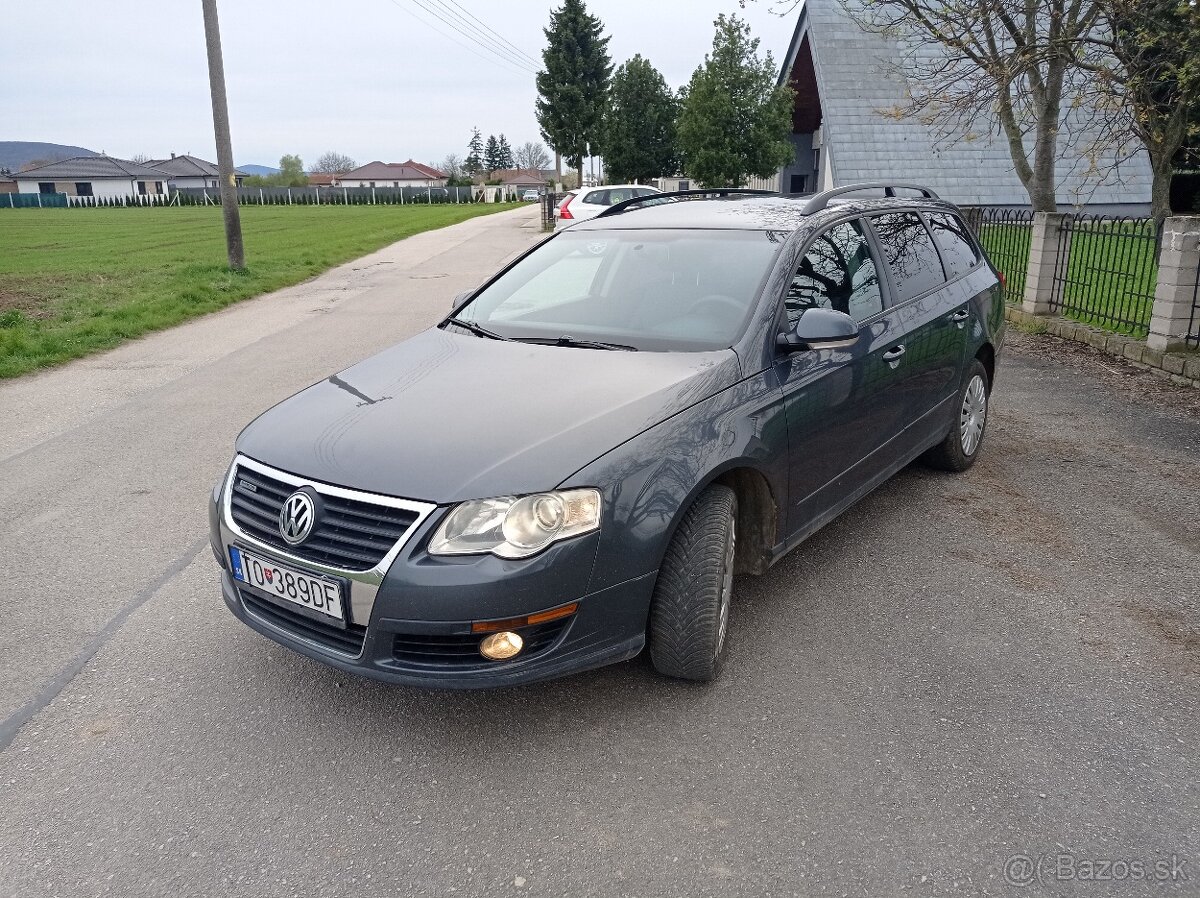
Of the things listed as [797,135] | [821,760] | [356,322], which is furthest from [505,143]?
[821,760]

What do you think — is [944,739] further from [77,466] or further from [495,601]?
[77,466]

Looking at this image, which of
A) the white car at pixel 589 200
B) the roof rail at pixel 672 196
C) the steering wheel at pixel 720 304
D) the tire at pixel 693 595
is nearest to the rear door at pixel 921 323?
the roof rail at pixel 672 196

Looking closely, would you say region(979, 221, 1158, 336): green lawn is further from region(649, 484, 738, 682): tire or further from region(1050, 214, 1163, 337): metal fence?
region(649, 484, 738, 682): tire

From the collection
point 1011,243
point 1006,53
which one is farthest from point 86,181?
point 1011,243

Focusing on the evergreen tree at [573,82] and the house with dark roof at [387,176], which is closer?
the evergreen tree at [573,82]

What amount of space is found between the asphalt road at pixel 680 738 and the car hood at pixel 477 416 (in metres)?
0.88

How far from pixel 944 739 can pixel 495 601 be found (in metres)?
1.53

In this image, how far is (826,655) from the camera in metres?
3.58

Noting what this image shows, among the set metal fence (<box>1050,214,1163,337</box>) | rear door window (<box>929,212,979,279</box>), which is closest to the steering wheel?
rear door window (<box>929,212,979,279</box>)

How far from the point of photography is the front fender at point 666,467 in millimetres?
2896

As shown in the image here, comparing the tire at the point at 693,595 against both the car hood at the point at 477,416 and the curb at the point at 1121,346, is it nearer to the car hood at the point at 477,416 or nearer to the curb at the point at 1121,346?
the car hood at the point at 477,416

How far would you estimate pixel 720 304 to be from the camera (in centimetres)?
392

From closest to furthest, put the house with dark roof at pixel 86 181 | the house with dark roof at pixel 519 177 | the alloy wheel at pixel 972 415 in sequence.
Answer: the alloy wheel at pixel 972 415 → the house with dark roof at pixel 86 181 → the house with dark roof at pixel 519 177

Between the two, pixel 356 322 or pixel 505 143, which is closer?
pixel 356 322
